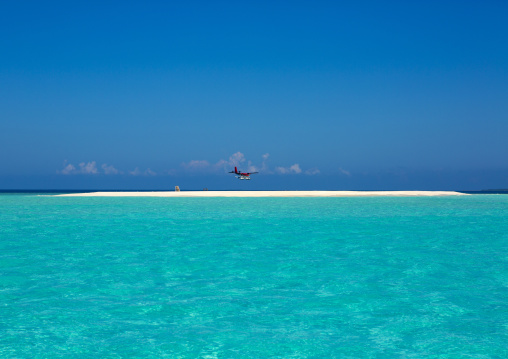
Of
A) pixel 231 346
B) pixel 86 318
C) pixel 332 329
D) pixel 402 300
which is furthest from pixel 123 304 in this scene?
pixel 402 300

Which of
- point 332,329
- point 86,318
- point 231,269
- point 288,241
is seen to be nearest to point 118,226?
point 288,241

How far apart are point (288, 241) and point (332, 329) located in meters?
14.6

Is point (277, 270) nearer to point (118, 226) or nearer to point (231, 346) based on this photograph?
point (231, 346)

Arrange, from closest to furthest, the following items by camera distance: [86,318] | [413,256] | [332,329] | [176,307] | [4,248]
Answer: [332,329]
[86,318]
[176,307]
[413,256]
[4,248]

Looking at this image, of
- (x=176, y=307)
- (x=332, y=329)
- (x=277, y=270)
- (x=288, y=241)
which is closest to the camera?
(x=332, y=329)

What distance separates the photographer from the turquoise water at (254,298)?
917cm

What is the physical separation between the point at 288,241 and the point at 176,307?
13535 mm

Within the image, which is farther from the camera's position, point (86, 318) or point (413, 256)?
point (413, 256)

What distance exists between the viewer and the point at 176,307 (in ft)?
38.6

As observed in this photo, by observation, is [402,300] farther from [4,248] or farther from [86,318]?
[4,248]

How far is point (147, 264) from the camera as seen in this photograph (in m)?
18.0

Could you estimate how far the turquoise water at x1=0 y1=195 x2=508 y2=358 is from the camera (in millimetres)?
9172

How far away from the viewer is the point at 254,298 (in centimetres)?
1266

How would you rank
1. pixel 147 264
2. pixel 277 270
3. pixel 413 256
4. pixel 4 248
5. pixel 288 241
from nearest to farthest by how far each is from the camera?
1. pixel 277 270
2. pixel 147 264
3. pixel 413 256
4. pixel 4 248
5. pixel 288 241
